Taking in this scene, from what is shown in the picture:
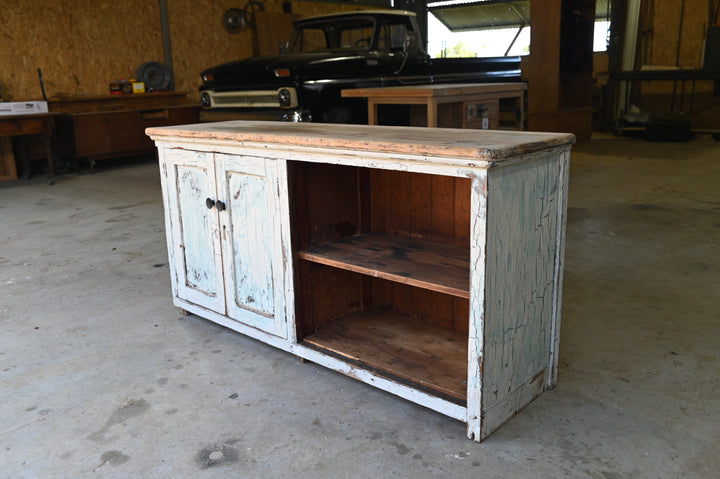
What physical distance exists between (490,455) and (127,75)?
8.30 m

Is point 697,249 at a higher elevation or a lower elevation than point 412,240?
lower

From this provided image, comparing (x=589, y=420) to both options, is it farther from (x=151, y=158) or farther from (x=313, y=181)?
(x=151, y=158)

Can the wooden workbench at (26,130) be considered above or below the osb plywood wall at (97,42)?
below

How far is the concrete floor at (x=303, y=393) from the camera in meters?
1.68

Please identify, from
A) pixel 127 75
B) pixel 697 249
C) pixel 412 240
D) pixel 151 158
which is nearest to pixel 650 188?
pixel 697 249

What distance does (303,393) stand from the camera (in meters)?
2.08

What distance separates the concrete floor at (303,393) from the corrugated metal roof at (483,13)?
37.5 ft

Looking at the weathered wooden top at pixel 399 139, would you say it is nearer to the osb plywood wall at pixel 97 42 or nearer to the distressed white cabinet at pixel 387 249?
the distressed white cabinet at pixel 387 249

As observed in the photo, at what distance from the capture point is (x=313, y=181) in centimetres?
228

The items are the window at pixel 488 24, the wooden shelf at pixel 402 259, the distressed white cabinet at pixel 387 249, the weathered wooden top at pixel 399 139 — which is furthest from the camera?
the window at pixel 488 24

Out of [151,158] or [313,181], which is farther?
[151,158]

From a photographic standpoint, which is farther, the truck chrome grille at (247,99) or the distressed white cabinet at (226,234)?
the truck chrome grille at (247,99)

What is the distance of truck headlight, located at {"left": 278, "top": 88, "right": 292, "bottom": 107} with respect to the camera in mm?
5711

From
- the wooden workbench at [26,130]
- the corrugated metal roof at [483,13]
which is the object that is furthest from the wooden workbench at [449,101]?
the corrugated metal roof at [483,13]
